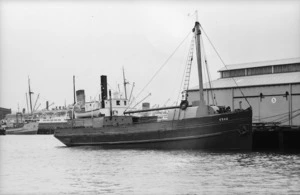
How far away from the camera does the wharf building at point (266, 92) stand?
4334 centimetres

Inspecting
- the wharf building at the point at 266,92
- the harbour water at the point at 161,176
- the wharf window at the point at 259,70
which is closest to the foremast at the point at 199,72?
the wharf building at the point at 266,92

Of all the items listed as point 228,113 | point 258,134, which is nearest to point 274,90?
point 258,134

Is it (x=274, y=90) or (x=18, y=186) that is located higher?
(x=274, y=90)

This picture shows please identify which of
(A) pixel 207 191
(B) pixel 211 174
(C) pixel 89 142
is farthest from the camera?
(C) pixel 89 142

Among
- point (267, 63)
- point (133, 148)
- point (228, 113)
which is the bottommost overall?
point (133, 148)

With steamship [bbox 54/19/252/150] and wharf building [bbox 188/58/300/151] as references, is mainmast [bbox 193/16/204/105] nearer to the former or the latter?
steamship [bbox 54/19/252/150]

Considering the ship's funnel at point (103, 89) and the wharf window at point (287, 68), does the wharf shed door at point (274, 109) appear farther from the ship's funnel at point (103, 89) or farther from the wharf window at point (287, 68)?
the ship's funnel at point (103, 89)

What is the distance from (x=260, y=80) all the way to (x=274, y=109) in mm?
→ 5338

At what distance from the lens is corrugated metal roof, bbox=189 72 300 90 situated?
151ft

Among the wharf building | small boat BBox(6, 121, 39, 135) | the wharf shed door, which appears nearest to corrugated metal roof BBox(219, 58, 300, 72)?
the wharf building

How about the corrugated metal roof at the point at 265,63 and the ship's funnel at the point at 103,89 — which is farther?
the ship's funnel at the point at 103,89

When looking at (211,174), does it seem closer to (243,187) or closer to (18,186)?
(243,187)

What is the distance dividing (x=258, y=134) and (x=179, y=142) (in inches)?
288

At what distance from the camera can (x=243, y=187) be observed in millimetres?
18781
